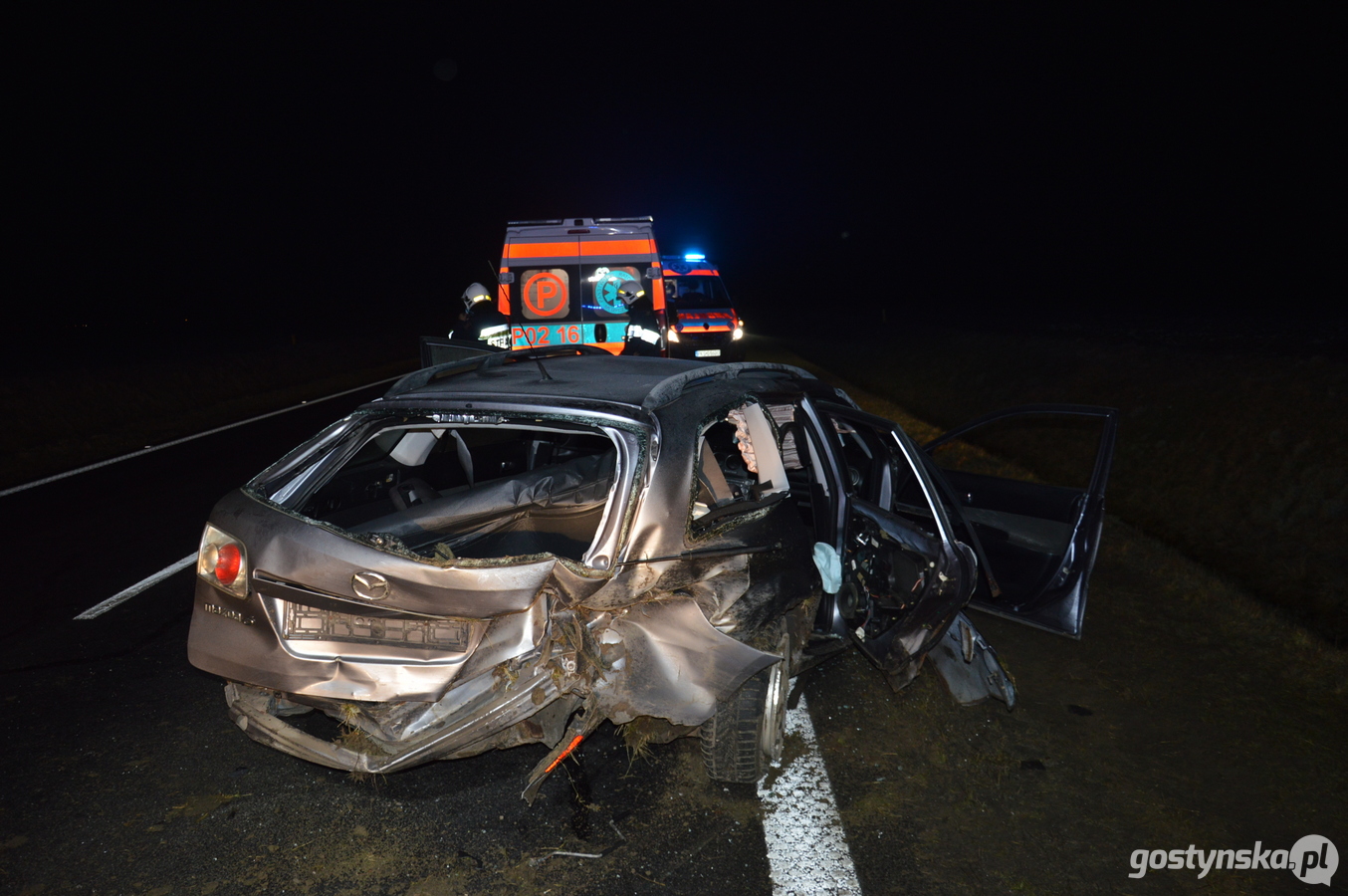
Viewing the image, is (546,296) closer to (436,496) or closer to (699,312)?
(436,496)

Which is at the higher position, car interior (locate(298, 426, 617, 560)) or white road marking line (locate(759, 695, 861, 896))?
car interior (locate(298, 426, 617, 560))

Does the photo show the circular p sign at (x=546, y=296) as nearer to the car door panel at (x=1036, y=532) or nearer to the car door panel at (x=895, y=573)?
the car door panel at (x=1036, y=532)

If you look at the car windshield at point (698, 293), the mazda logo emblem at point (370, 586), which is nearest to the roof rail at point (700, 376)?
the mazda logo emblem at point (370, 586)

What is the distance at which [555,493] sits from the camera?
4430 mm

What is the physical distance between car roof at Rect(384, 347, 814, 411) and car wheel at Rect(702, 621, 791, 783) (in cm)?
114

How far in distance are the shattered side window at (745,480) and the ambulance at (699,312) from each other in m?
→ 12.2

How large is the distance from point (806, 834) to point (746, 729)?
1.41 ft

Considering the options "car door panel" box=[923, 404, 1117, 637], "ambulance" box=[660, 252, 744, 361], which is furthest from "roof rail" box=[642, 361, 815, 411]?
"ambulance" box=[660, 252, 744, 361]

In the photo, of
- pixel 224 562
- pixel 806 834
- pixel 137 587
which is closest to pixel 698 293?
pixel 137 587

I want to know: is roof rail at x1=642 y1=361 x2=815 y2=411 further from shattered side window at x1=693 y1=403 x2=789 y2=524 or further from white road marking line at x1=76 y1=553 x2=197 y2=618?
white road marking line at x1=76 y1=553 x2=197 y2=618

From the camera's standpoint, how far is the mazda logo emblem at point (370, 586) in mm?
2979

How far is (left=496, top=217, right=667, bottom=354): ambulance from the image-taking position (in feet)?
35.3

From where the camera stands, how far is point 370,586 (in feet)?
9.79

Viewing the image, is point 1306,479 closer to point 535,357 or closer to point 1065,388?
point 1065,388
